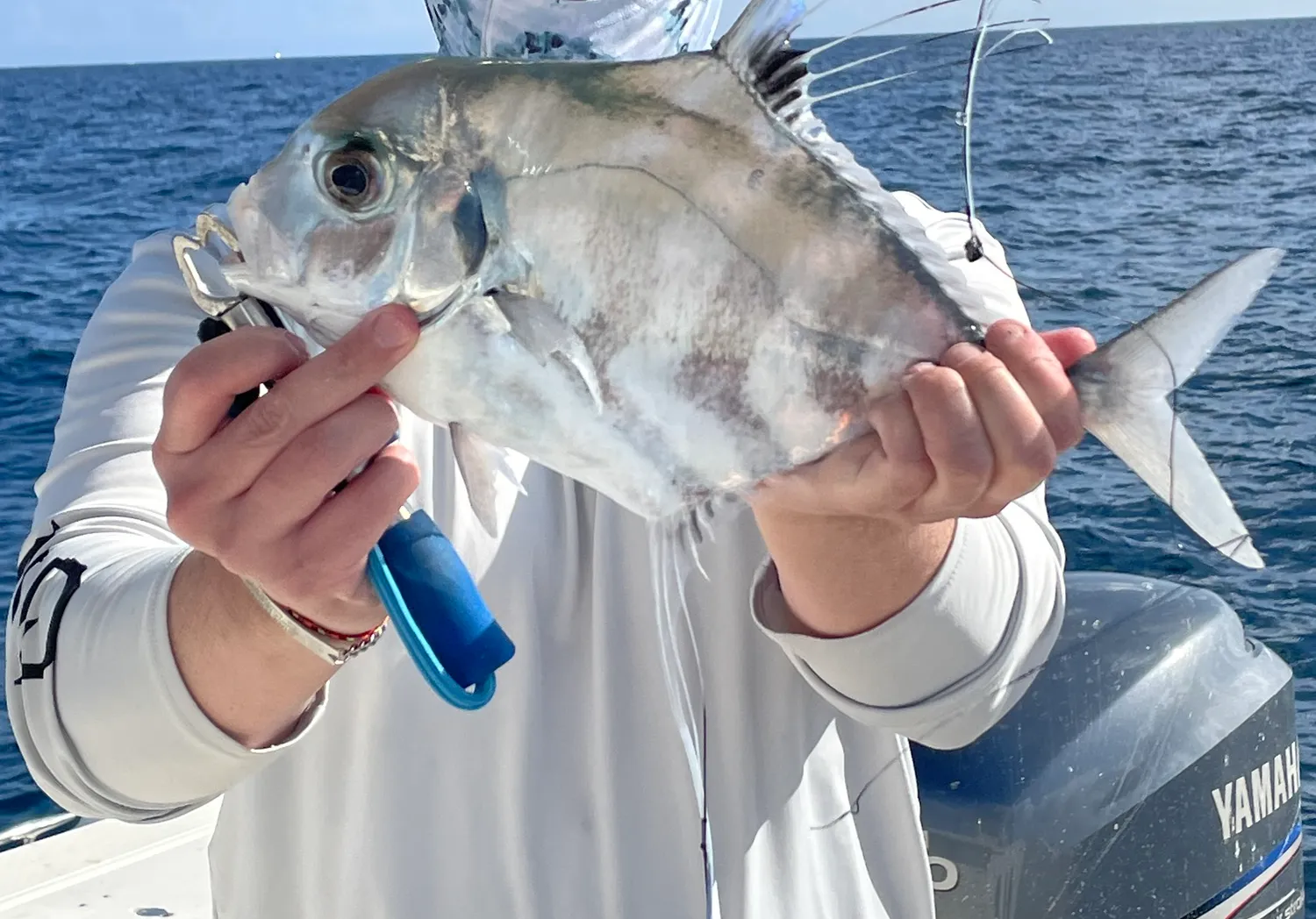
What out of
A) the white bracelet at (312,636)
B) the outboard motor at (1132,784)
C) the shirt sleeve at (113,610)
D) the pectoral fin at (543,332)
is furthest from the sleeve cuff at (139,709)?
the outboard motor at (1132,784)

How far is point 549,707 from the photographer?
5.01ft

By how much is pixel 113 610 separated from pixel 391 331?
496 mm

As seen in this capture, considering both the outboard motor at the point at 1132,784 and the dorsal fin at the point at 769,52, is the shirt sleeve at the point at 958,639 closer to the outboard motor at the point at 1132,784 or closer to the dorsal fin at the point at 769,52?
the dorsal fin at the point at 769,52

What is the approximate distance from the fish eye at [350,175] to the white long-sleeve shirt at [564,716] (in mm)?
485

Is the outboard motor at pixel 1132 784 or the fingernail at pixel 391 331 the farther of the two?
the outboard motor at pixel 1132 784

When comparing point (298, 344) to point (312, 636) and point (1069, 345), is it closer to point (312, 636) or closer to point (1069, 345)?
point (312, 636)

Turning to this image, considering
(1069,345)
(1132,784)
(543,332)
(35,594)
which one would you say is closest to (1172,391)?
(1069,345)

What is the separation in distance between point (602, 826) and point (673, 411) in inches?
23.3

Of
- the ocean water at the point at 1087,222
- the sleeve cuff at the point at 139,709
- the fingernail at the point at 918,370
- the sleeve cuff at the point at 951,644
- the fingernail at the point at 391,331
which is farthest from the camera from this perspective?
the ocean water at the point at 1087,222

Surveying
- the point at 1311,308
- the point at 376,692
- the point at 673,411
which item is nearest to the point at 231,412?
the point at 673,411

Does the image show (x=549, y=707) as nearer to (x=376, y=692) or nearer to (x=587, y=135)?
(x=376, y=692)

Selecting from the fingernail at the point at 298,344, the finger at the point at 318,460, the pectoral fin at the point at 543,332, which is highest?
the fingernail at the point at 298,344

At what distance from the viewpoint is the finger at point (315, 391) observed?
1.04 m

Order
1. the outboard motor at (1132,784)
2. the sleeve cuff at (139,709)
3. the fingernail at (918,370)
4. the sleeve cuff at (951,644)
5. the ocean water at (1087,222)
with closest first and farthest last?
1. the fingernail at (918,370)
2. the sleeve cuff at (139,709)
3. the sleeve cuff at (951,644)
4. the outboard motor at (1132,784)
5. the ocean water at (1087,222)
